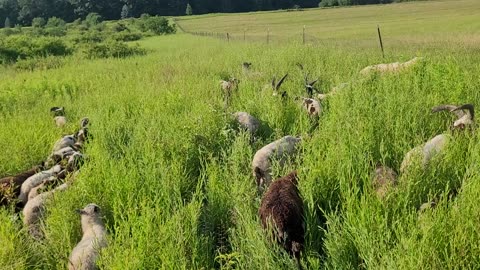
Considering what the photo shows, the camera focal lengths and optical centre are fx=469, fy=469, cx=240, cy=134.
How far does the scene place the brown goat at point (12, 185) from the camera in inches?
213

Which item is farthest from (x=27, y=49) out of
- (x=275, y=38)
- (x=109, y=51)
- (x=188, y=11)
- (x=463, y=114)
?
(x=188, y=11)

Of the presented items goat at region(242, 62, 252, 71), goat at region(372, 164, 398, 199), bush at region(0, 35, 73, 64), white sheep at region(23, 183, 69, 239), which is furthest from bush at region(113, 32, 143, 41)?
goat at region(372, 164, 398, 199)

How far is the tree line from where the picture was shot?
84062 millimetres

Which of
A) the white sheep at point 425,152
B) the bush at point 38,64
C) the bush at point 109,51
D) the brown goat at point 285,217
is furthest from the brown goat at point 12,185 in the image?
the bush at point 109,51

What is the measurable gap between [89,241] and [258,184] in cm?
193

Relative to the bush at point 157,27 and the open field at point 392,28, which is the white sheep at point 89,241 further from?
the bush at point 157,27

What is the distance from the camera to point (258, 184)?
523cm

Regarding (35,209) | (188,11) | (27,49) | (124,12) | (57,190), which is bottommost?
(35,209)

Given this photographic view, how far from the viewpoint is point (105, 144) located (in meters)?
6.48

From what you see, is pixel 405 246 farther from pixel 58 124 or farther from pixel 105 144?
pixel 58 124

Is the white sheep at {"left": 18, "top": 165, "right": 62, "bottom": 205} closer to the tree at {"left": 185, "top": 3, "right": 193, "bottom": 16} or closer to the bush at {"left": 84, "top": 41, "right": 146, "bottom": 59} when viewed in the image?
the bush at {"left": 84, "top": 41, "right": 146, "bottom": 59}

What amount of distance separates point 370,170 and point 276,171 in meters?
0.97

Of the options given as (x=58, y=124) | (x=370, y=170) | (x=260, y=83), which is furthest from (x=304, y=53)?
(x=370, y=170)

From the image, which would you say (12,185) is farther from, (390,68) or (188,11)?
(188,11)
